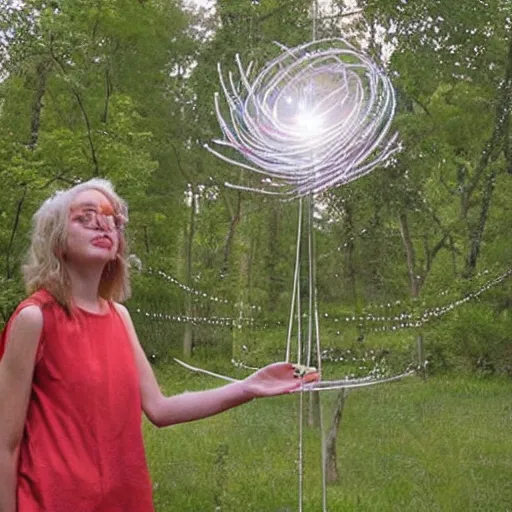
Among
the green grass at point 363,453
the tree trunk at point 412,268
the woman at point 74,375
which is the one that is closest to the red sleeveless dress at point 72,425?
the woman at point 74,375

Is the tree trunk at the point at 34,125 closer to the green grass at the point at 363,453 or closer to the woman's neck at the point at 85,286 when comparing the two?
the green grass at the point at 363,453

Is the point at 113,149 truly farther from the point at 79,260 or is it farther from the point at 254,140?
the point at 79,260

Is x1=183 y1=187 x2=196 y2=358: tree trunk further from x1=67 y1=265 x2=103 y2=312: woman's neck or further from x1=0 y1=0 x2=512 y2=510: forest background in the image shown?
x1=67 y1=265 x2=103 y2=312: woman's neck

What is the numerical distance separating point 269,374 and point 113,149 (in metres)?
3.02

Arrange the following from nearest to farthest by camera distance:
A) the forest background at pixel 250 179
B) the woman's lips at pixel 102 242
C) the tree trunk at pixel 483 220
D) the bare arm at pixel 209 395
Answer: the woman's lips at pixel 102 242 → the bare arm at pixel 209 395 → the forest background at pixel 250 179 → the tree trunk at pixel 483 220

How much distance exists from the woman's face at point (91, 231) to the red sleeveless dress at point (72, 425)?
0.27 feet

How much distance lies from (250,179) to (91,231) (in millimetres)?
3380

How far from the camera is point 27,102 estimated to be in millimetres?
5156

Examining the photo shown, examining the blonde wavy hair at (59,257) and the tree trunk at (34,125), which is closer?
the blonde wavy hair at (59,257)

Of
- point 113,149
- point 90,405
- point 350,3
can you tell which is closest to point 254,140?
point 90,405

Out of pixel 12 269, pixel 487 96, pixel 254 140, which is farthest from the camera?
pixel 487 96

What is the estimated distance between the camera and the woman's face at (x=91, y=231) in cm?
113

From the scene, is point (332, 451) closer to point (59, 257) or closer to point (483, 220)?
point (483, 220)

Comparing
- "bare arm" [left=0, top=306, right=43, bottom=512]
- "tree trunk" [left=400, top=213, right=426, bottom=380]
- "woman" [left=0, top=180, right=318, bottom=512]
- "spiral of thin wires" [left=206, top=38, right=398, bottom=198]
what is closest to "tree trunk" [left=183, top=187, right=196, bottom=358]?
"tree trunk" [left=400, top=213, right=426, bottom=380]
